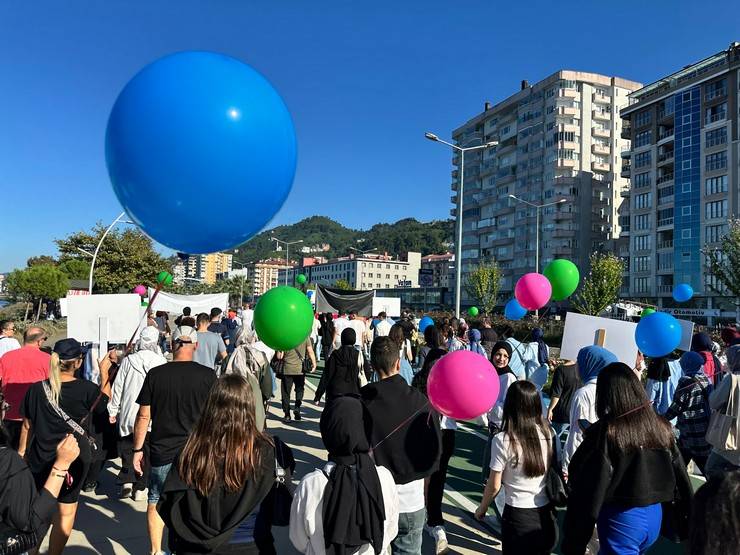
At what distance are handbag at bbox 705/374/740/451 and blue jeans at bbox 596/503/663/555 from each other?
139cm

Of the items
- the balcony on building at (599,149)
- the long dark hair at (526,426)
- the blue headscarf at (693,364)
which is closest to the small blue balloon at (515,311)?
the blue headscarf at (693,364)

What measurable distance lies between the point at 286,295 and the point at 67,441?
134 inches

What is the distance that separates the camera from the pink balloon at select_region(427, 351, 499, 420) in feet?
11.8

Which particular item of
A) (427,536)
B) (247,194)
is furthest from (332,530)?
(427,536)

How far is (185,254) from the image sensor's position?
135 inches

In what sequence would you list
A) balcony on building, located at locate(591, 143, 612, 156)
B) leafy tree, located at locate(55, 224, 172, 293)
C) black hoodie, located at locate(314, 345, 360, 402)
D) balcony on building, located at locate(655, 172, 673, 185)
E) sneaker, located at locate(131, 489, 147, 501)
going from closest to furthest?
sneaker, located at locate(131, 489, 147, 501) < black hoodie, located at locate(314, 345, 360, 402) < leafy tree, located at locate(55, 224, 172, 293) < balcony on building, located at locate(655, 172, 673, 185) < balcony on building, located at locate(591, 143, 612, 156)

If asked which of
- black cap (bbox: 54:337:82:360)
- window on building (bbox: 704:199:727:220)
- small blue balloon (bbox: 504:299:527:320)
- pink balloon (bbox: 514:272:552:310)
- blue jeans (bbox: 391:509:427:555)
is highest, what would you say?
window on building (bbox: 704:199:727:220)

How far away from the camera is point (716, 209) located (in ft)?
164

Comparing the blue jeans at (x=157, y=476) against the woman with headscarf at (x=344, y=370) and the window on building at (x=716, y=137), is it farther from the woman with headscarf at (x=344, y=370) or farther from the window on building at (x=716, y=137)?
the window on building at (x=716, y=137)

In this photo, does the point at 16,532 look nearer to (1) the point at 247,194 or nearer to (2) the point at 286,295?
(1) the point at 247,194

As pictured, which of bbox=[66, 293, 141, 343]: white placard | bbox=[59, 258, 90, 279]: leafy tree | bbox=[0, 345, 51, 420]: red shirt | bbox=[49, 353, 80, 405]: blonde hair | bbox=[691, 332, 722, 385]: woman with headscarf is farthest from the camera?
bbox=[59, 258, 90, 279]: leafy tree

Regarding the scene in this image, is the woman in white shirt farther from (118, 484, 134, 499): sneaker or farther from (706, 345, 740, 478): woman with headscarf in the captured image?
(118, 484, 134, 499): sneaker

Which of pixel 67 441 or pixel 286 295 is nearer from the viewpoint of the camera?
pixel 67 441

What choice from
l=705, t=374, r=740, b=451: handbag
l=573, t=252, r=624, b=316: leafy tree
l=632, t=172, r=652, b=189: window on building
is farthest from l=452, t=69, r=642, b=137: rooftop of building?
l=705, t=374, r=740, b=451: handbag
